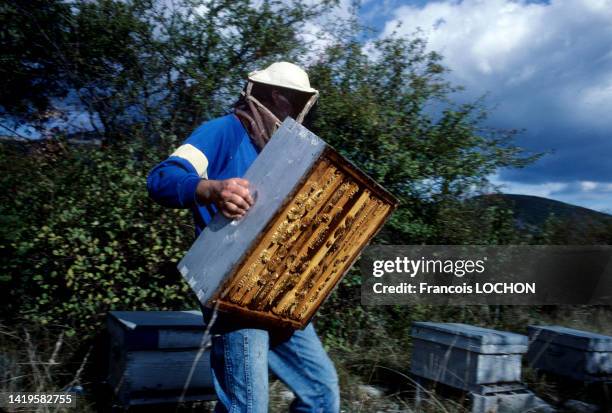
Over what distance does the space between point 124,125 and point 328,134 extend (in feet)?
6.59

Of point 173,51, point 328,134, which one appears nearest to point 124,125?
point 173,51

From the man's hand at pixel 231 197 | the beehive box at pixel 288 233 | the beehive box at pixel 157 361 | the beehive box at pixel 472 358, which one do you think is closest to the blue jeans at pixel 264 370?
the beehive box at pixel 288 233

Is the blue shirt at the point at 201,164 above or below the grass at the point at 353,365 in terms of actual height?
above

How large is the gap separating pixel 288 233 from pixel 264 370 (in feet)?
1.55

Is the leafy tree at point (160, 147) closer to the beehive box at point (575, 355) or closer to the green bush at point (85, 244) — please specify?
the green bush at point (85, 244)

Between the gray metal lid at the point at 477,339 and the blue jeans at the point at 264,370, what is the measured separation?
1.59m

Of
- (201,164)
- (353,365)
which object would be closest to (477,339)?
(353,365)

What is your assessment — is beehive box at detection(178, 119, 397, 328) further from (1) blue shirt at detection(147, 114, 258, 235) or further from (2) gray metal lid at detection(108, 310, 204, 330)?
(2) gray metal lid at detection(108, 310, 204, 330)

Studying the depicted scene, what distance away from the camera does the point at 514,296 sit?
5652 millimetres

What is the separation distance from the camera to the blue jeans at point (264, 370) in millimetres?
1744

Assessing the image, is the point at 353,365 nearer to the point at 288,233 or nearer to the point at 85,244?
the point at 85,244

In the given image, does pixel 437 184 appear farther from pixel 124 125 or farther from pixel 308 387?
pixel 308 387

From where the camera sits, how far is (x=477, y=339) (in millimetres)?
3254

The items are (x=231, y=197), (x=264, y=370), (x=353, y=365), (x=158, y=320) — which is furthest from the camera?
(x=353, y=365)
